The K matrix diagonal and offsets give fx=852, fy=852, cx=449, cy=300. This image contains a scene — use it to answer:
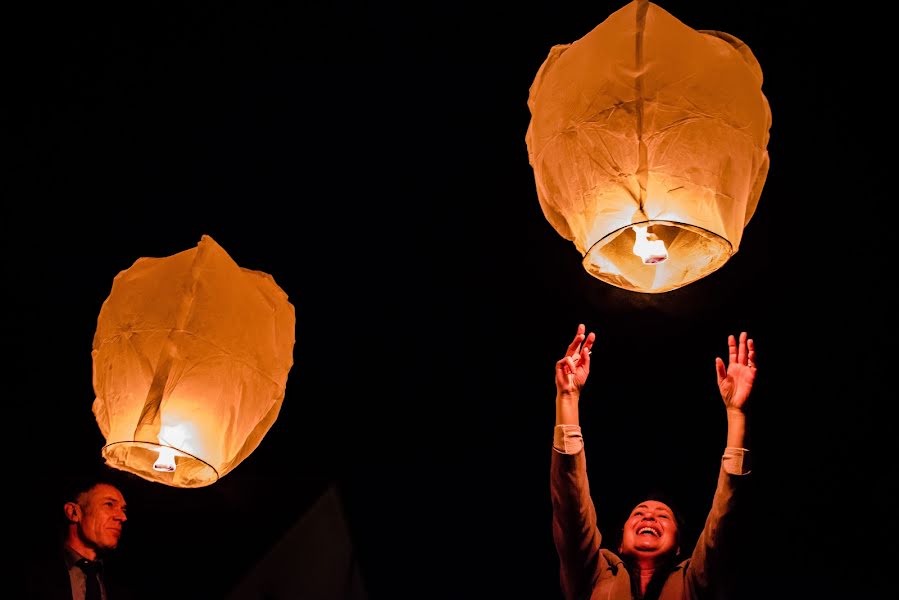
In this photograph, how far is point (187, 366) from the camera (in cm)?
282

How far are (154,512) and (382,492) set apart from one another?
3.41ft

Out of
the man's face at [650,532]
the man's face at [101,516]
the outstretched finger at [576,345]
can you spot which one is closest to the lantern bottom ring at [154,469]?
the man's face at [101,516]

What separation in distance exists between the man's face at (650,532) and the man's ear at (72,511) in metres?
2.20

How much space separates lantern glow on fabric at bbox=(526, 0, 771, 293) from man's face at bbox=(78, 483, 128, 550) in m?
2.32

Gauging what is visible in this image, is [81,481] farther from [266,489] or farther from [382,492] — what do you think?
[382,492]

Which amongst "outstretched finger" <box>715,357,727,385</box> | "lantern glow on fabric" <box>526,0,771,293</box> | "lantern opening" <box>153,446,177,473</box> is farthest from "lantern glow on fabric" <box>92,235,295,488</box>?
"outstretched finger" <box>715,357,727,385</box>

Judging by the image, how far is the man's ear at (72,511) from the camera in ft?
11.5

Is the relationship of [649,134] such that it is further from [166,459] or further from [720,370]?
[166,459]

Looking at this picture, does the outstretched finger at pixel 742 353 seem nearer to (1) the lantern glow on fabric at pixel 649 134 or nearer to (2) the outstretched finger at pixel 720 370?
(2) the outstretched finger at pixel 720 370

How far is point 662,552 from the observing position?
3078 mm

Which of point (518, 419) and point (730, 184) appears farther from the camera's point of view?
point (518, 419)

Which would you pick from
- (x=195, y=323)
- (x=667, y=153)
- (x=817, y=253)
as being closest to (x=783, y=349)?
(x=817, y=253)

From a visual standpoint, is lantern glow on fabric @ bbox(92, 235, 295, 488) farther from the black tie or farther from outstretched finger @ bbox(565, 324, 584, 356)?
outstretched finger @ bbox(565, 324, 584, 356)

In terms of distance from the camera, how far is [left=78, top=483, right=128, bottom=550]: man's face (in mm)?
3480
